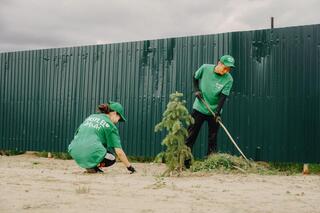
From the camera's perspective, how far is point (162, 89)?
34.2ft

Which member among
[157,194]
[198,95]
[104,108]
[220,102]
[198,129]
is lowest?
[157,194]

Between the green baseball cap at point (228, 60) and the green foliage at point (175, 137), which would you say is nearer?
the green foliage at point (175, 137)

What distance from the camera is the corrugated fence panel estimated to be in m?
8.86

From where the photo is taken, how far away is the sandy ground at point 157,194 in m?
4.12

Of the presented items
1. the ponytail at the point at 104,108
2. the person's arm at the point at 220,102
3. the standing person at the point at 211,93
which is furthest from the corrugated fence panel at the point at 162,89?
the ponytail at the point at 104,108

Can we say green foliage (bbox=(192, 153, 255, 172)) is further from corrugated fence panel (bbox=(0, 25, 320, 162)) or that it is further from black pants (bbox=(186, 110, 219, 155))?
corrugated fence panel (bbox=(0, 25, 320, 162))

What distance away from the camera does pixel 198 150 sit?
9.94m

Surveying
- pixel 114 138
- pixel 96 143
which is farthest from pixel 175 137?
pixel 96 143

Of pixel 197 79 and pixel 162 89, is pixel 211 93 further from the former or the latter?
Result: pixel 162 89

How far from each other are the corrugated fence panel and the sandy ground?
2288mm

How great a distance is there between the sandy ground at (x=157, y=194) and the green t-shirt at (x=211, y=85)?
1.73m

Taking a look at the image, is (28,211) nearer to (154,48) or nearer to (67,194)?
(67,194)

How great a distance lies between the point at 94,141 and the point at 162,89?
3613 mm

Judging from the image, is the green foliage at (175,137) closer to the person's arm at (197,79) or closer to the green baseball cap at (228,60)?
the person's arm at (197,79)
